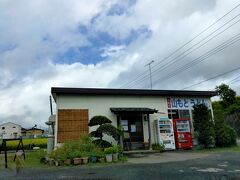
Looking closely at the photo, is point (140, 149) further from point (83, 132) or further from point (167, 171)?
point (167, 171)

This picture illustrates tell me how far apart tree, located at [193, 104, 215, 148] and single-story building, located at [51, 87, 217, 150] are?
945 millimetres

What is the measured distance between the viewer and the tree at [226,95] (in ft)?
107

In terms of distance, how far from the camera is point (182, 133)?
60.5ft

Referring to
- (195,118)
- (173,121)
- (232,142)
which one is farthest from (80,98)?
(232,142)

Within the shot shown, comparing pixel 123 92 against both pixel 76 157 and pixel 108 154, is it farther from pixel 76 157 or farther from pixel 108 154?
pixel 76 157

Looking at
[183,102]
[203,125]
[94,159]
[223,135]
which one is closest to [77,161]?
[94,159]

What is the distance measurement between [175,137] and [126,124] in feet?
11.4

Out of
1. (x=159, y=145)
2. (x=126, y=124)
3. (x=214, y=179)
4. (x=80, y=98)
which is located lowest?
(x=214, y=179)

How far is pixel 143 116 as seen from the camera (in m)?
18.4

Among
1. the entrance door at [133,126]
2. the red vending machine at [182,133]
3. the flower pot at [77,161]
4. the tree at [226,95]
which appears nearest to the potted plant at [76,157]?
the flower pot at [77,161]

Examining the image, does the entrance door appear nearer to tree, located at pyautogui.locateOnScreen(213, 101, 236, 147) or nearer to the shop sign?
the shop sign

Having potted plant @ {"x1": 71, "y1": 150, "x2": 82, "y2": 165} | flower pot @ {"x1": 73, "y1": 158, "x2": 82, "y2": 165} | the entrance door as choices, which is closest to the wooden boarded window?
the entrance door

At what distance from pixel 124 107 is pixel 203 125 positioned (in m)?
5.47

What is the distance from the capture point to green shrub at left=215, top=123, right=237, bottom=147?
60.1ft
